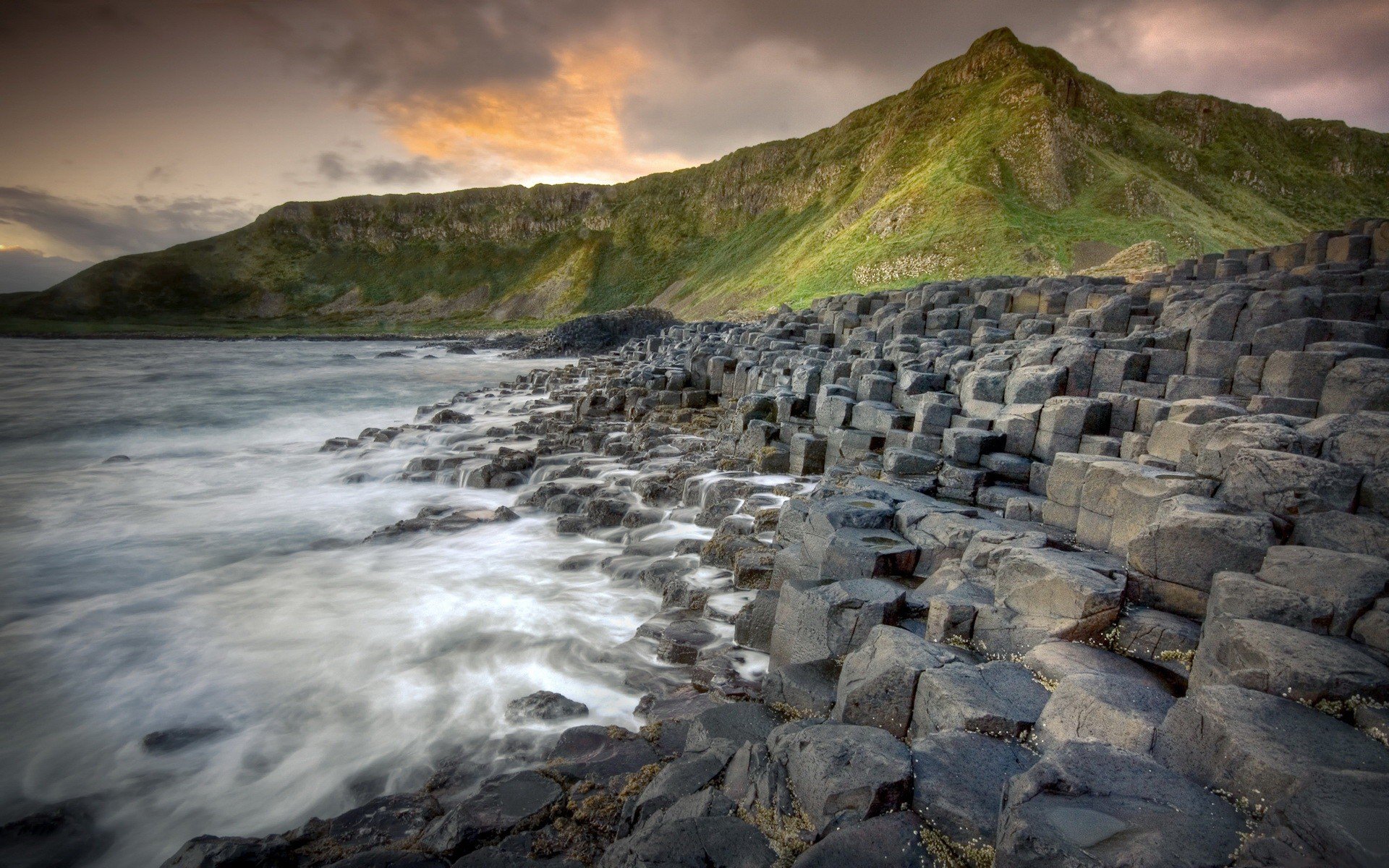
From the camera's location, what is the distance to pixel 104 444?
2081 cm

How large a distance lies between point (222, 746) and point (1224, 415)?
1133cm

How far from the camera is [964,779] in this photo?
343 centimetres

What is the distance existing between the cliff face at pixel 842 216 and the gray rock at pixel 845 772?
146ft

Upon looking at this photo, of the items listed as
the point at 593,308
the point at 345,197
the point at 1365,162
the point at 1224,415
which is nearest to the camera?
the point at 1224,415

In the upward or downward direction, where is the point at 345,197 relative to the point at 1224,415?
upward

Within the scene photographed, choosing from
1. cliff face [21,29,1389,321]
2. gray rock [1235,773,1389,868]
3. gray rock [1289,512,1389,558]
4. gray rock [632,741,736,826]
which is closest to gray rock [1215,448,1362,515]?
gray rock [1289,512,1389,558]

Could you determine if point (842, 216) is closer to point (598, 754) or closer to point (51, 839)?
point (598, 754)

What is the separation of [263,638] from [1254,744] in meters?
9.94

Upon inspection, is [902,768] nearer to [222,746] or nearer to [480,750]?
[480,750]

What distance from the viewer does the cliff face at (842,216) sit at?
49.2 metres

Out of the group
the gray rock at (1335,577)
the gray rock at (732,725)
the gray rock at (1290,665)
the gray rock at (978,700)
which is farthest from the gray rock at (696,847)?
the gray rock at (1335,577)

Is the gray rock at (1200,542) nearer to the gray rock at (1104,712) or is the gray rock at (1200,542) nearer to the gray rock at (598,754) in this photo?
the gray rock at (1104,712)

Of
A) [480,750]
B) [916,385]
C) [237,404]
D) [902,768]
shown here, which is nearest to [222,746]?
[480,750]

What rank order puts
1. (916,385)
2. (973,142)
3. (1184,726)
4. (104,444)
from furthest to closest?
(973,142), (104,444), (916,385), (1184,726)
